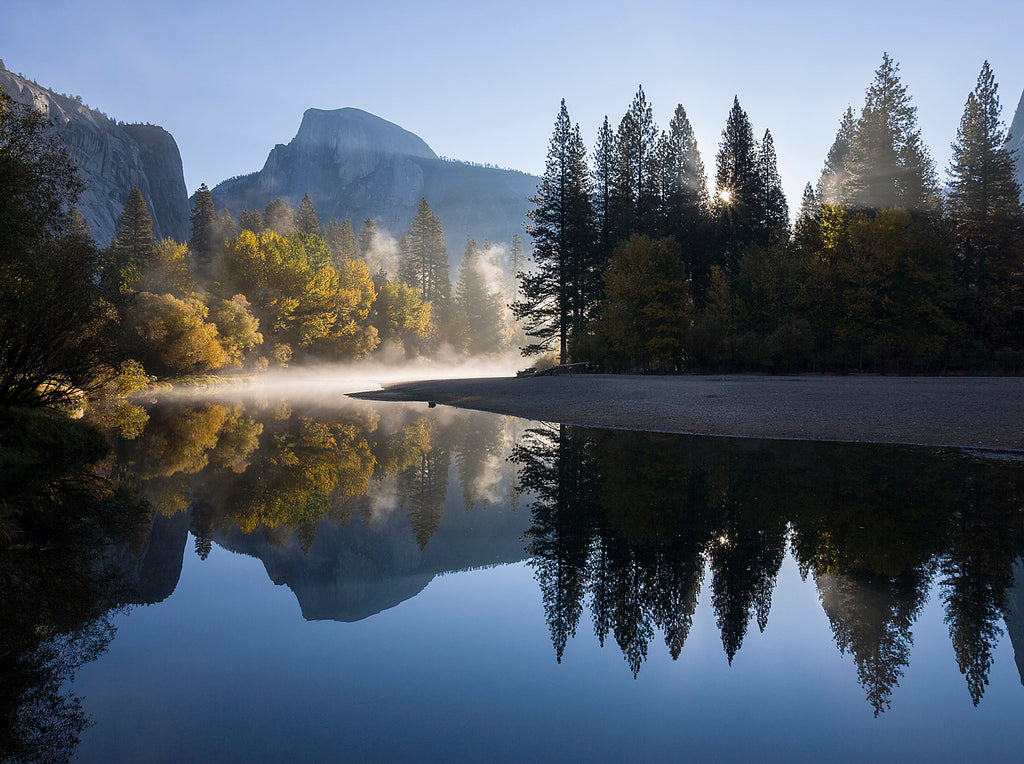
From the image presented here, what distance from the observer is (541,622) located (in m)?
5.48

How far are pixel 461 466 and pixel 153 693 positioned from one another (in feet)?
30.3

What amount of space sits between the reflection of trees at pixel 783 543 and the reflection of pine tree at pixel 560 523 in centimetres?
3

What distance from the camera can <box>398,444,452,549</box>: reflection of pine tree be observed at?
8930mm

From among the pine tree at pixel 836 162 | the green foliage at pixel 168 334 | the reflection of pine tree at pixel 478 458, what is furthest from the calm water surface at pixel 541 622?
the pine tree at pixel 836 162

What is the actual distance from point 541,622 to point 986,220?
2030 inches

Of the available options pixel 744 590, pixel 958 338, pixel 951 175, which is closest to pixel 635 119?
pixel 951 175

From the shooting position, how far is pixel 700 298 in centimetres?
4872

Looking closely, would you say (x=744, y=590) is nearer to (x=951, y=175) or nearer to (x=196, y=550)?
(x=196, y=550)

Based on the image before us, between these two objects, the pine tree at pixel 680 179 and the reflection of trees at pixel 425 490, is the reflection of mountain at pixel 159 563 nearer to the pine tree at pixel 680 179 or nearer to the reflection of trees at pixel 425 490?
the reflection of trees at pixel 425 490

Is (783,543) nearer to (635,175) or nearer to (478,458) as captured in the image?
(478,458)

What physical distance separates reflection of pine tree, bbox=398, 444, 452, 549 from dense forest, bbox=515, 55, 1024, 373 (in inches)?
1035

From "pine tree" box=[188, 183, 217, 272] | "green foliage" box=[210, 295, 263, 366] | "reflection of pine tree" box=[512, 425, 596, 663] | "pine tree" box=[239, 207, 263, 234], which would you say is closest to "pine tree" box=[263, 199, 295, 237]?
"pine tree" box=[239, 207, 263, 234]

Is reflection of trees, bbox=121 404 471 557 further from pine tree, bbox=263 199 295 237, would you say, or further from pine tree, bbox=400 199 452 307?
pine tree, bbox=400 199 452 307

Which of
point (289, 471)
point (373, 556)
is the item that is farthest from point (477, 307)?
point (373, 556)
